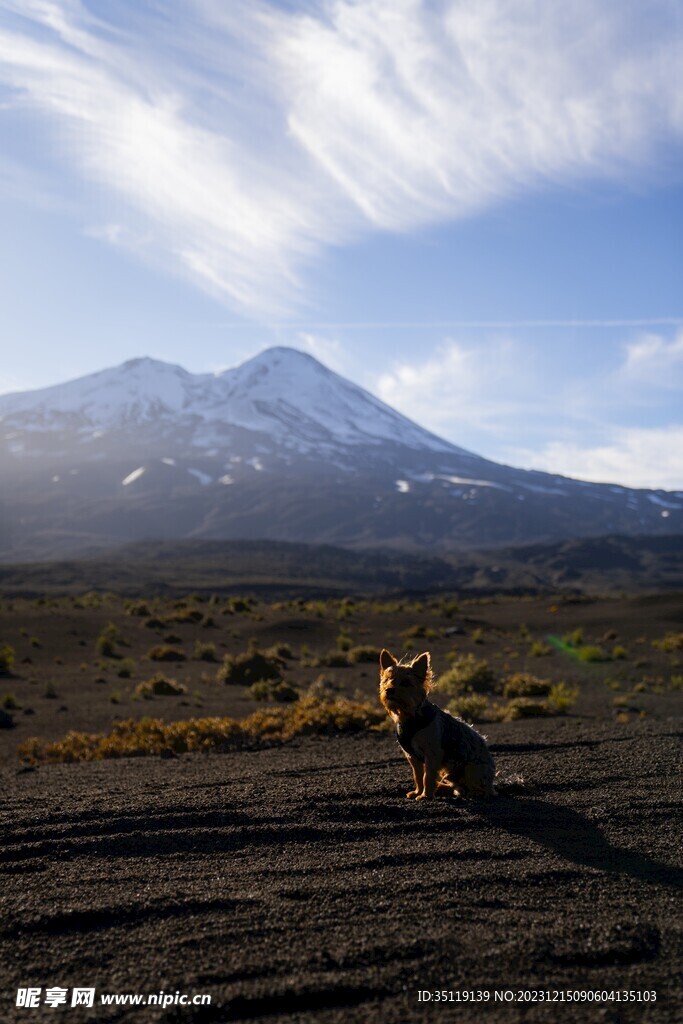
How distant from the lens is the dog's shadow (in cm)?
415

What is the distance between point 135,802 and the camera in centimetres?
582

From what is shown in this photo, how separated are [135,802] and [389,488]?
156176mm

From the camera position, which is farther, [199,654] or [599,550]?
[599,550]

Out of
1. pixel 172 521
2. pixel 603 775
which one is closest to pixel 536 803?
pixel 603 775

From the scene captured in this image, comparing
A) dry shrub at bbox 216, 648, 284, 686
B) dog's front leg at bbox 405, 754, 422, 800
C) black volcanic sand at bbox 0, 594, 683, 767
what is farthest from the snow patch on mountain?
dog's front leg at bbox 405, 754, 422, 800

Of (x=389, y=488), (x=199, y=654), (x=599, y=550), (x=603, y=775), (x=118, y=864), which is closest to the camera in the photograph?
(x=118, y=864)

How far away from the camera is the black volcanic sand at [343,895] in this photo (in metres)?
2.90

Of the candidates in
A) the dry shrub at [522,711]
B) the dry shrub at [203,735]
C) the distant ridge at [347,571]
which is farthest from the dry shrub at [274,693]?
the distant ridge at [347,571]

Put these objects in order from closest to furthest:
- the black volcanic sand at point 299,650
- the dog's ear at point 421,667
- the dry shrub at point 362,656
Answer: the dog's ear at point 421,667
the black volcanic sand at point 299,650
the dry shrub at point 362,656

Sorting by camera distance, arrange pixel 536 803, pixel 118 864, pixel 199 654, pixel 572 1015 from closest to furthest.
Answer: pixel 572 1015 < pixel 118 864 < pixel 536 803 < pixel 199 654

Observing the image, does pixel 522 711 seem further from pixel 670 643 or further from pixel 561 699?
pixel 670 643

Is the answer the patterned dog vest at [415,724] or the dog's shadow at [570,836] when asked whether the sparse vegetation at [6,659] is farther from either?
the dog's shadow at [570,836]

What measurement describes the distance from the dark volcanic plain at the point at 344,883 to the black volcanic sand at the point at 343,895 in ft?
0.04

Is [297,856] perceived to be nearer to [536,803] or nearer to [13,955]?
[13,955]
